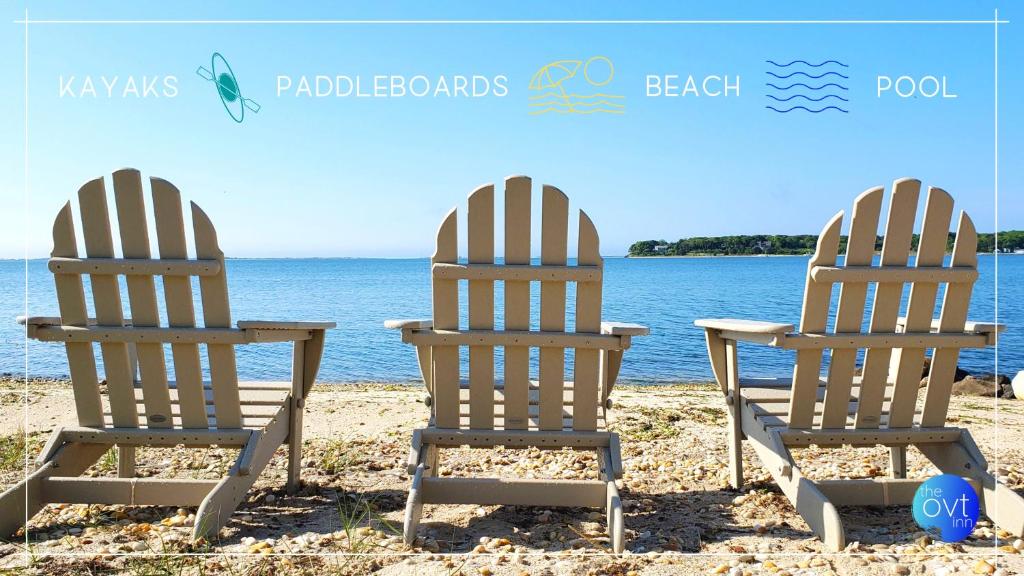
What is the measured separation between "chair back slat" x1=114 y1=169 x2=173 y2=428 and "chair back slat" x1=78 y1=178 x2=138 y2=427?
0.21 feet

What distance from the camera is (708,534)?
9.52 ft

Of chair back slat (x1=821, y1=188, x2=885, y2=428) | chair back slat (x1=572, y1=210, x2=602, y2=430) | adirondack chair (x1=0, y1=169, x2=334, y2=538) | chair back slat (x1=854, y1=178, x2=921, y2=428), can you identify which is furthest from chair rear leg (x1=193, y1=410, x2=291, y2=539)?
chair back slat (x1=854, y1=178, x2=921, y2=428)

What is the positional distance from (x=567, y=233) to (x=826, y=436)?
153cm

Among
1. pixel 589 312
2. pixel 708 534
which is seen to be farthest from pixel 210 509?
pixel 708 534

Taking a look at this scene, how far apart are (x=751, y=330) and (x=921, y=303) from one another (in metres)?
0.79

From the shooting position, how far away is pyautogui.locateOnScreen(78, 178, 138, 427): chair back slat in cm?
296

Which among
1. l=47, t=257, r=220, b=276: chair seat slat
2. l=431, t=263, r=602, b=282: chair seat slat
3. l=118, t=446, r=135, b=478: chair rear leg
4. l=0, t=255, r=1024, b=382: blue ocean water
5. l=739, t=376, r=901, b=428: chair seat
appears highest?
l=47, t=257, r=220, b=276: chair seat slat

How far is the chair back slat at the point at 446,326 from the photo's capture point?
2988mm

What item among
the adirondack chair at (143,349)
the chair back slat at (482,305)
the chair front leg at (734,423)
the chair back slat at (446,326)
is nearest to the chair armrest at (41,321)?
the adirondack chair at (143,349)

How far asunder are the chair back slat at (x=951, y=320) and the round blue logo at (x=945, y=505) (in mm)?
365

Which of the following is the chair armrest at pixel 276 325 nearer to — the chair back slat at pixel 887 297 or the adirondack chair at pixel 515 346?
the adirondack chair at pixel 515 346

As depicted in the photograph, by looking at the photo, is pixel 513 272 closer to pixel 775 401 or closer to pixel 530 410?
pixel 530 410

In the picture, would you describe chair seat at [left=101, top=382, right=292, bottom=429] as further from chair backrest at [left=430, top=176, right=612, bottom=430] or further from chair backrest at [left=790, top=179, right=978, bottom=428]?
chair backrest at [left=790, top=179, right=978, bottom=428]

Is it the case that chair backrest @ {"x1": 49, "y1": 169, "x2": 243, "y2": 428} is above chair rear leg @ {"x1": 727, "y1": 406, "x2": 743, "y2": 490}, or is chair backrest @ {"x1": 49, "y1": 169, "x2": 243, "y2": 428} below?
above
